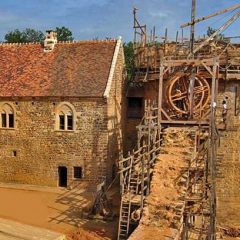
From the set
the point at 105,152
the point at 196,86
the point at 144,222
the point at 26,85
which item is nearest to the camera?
the point at 144,222

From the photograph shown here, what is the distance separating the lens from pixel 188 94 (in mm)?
25672

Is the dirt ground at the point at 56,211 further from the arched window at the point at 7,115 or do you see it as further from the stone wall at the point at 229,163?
the stone wall at the point at 229,163

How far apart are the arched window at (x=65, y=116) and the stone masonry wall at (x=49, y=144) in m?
0.35

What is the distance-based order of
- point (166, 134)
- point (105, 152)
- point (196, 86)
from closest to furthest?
point (166, 134)
point (196, 86)
point (105, 152)

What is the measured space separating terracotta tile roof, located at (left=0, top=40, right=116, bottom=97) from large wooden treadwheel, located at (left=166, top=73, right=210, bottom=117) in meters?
4.74

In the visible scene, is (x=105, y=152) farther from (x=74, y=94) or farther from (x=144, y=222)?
→ (x=144, y=222)

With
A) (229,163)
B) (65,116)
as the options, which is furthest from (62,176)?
(229,163)

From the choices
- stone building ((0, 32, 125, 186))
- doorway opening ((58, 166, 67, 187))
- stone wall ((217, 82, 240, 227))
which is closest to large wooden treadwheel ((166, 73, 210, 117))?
stone wall ((217, 82, 240, 227))

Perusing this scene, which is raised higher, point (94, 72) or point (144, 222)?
point (94, 72)

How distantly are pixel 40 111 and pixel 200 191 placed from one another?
532 inches

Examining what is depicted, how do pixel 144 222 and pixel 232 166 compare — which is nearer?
pixel 144 222

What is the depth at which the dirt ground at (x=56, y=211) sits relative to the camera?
21.8 m

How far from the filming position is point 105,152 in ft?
91.0

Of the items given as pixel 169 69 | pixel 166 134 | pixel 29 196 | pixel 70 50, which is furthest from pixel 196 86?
pixel 29 196
